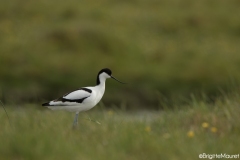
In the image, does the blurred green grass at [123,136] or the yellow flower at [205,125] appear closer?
the blurred green grass at [123,136]

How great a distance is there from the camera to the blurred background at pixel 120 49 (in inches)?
690

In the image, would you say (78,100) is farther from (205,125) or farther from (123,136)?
(205,125)

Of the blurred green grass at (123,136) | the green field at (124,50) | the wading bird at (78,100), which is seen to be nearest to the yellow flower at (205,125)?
the blurred green grass at (123,136)

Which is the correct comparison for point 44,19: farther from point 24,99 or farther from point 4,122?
point 4,122

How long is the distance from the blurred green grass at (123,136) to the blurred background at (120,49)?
850cm

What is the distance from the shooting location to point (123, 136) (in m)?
6.13

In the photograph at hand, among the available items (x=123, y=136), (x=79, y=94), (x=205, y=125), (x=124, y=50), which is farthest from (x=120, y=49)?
(x=123, y=136)

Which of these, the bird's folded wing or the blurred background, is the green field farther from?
the bird's folded wing

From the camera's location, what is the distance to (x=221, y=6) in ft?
75.6

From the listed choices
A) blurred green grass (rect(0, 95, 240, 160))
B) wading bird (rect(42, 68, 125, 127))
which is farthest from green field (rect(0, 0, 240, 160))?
blurred green grass (rect(0, 95, 240, 160))

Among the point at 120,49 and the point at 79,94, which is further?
the point at 120,49

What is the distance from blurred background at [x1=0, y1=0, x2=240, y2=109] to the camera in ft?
57.5

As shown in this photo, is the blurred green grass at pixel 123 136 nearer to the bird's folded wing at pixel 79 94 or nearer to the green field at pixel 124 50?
the bird's folded wing at pixel 79 94

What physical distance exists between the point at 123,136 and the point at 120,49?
13203 mm
